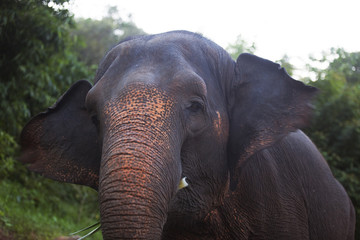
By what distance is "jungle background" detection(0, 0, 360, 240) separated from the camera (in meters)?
6.71

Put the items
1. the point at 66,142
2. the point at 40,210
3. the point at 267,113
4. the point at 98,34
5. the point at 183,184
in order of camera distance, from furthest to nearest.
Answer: the point at 98,34
the point at 40,210
the point at 66,142
the point at 267,113
the point at 183,184

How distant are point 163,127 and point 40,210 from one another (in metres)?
7.44

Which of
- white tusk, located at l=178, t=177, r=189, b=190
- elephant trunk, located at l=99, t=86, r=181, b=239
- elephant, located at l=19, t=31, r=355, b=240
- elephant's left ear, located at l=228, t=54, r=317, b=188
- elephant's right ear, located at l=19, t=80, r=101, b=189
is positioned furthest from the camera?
elephant's right ear, located at l=19, t=80, r=101, b=189

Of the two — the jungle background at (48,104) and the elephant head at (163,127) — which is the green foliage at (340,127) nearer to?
the jungle background at (48,104)

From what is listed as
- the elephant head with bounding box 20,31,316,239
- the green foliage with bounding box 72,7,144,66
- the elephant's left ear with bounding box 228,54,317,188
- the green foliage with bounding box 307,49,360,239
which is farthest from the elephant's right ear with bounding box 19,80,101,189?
the green foliage with bounding box 72,7,144,66

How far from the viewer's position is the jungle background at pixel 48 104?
6.71 m

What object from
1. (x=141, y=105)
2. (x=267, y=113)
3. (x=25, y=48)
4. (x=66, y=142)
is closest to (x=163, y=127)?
(x=141, y=105)

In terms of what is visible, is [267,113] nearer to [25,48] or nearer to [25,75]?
[25,48]

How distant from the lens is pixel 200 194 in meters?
3.21

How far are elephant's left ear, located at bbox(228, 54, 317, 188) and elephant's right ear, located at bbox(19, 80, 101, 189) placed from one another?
1144 millimetres

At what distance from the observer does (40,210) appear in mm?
9359

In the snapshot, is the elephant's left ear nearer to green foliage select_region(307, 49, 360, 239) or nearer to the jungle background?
the jungle background

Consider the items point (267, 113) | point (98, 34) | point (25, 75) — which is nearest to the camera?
point (267, 113)

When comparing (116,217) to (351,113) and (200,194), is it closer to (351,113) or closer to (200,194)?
(200,194)
